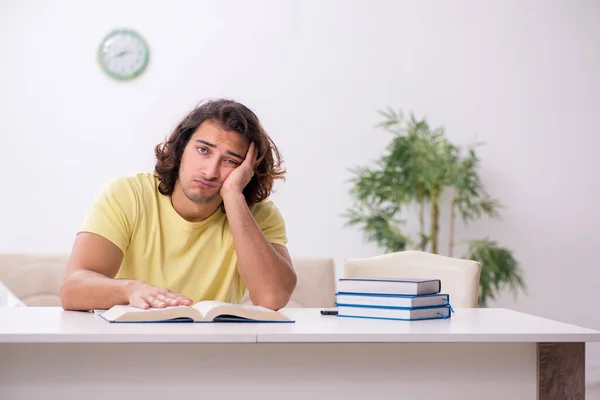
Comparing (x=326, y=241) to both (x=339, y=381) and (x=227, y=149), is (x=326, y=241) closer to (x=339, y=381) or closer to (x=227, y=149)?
(x=227, y=149)

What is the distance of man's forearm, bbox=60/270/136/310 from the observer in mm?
1700

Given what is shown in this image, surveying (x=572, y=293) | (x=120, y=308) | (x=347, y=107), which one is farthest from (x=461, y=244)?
(x=120, y=308)

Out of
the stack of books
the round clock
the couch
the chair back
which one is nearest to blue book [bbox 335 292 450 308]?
the stack of books

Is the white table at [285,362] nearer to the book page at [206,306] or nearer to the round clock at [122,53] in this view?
the book page at [206,306]

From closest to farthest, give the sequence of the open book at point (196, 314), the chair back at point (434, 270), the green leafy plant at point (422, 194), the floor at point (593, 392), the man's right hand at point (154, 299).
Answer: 1. the open book at point (196, 314)
2. the man's right hand at point (154, 299)
3. the chair back at point (434, 270)
4. the floor at point (593, 392)
5. the green leafy plant at point (422, 194)

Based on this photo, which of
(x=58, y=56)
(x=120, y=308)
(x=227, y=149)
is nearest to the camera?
(x=120, y=308)

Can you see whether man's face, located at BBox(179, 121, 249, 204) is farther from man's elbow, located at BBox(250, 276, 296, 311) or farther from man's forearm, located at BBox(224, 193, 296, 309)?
man's elbow, located at BBox(250, 276, 296, 311)

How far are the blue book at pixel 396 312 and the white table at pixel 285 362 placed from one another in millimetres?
205

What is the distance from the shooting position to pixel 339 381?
51.6 inches

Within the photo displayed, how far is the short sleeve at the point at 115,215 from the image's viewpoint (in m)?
1.97

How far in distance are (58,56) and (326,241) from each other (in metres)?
1.88

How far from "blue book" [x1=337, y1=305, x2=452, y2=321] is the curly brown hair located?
2.21ft

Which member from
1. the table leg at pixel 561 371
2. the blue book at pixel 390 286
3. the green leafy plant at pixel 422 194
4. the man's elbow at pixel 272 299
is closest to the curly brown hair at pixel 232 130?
the man's elbow at pixel 272 299

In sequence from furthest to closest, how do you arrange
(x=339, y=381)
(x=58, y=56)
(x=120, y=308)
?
(x=58, y=56) < (x=120, y=308) < (x=339, y=381)
